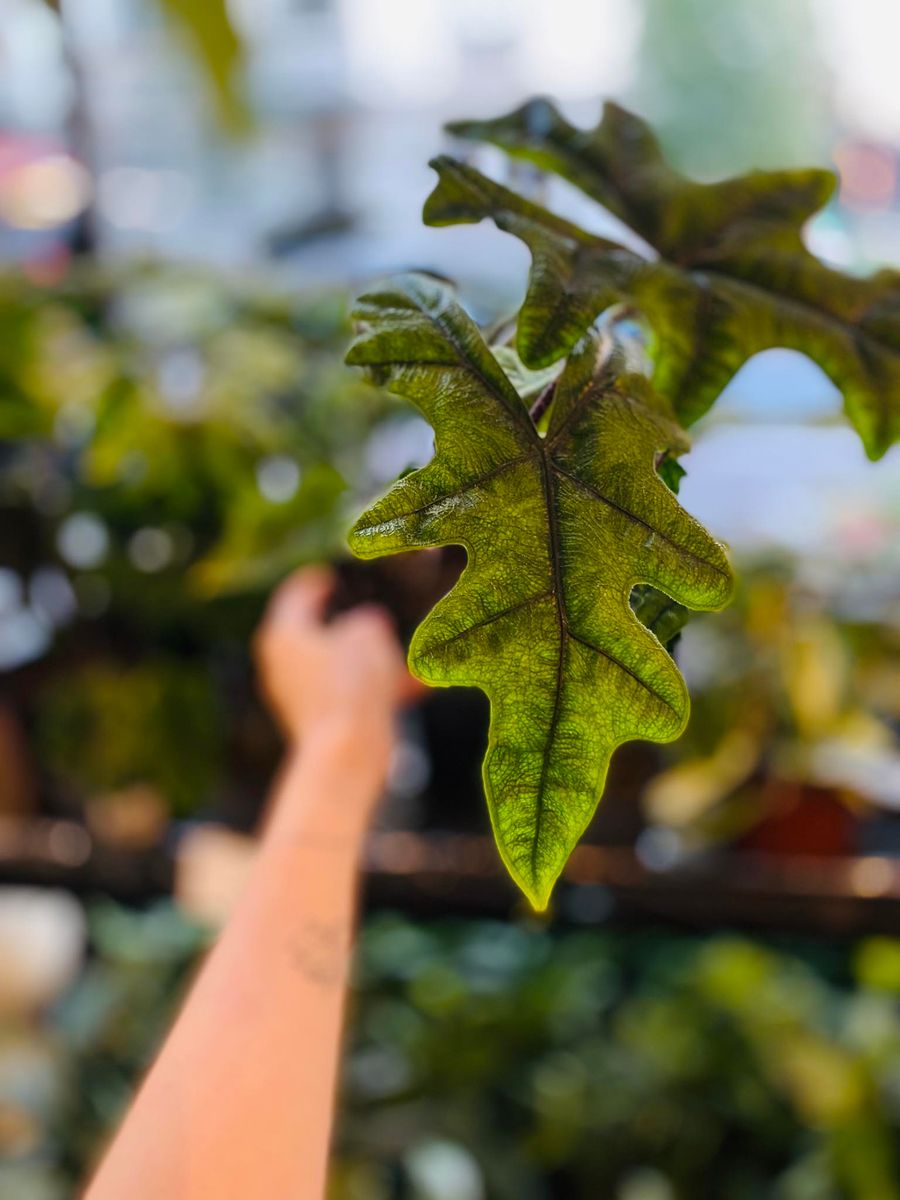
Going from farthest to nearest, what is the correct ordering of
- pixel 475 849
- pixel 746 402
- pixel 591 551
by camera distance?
pixel 746 402 → pixel 475 849 → pixel 591 551

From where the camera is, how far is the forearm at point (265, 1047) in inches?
18.4

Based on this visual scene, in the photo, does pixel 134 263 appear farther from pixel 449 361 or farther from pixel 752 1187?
pixel 752 1187

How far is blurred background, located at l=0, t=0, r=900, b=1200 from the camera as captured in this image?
1071mm

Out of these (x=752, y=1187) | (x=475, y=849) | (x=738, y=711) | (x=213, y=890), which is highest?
(x=738, y=711)

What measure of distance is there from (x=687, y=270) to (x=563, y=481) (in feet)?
0.71

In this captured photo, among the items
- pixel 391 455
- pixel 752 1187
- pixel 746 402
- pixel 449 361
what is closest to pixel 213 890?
pixel 391 455

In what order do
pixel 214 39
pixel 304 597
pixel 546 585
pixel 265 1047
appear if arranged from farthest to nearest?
pixel 304 597
pixel 214 39
pixel 265 1047
pixel 546 585

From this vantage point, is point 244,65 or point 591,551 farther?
point 244,65

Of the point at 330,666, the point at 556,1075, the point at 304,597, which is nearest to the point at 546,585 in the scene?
the point at 330,666

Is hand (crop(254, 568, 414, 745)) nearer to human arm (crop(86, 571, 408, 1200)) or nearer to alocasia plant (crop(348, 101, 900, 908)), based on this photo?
human arm (crop(86, 571, 408, 1200))

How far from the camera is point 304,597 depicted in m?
0.89

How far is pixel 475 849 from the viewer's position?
43.4 inches

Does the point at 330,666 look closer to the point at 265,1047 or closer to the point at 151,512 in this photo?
the point at 265,1047

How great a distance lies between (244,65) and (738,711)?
74cm
